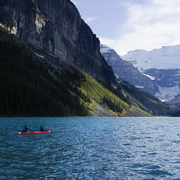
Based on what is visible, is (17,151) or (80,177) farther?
(17,151)

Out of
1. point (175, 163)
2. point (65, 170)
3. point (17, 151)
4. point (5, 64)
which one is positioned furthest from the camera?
point (5, 64)

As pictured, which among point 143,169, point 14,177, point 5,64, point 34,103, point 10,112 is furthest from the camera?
point 5,64

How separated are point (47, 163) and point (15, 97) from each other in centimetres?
13511

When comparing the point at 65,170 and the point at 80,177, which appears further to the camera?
the point at 65,170

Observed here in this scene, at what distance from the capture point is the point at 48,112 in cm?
17625

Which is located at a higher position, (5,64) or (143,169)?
(5,64)

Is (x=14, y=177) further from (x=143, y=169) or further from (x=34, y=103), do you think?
(x=34, y=103)

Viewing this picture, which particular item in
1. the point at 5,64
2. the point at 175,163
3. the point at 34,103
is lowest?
the point at 175,163

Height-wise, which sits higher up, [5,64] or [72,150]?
[5,64]

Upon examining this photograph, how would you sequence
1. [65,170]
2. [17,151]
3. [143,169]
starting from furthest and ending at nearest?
[17,151] < [143,169] < [65,170]

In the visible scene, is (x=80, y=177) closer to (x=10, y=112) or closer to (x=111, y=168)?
(x=111, y=168)

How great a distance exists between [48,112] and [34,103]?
569 inches

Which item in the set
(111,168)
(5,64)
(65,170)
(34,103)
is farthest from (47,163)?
(5,64)

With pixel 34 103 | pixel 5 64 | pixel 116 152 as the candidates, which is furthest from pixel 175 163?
pixel 5 64
